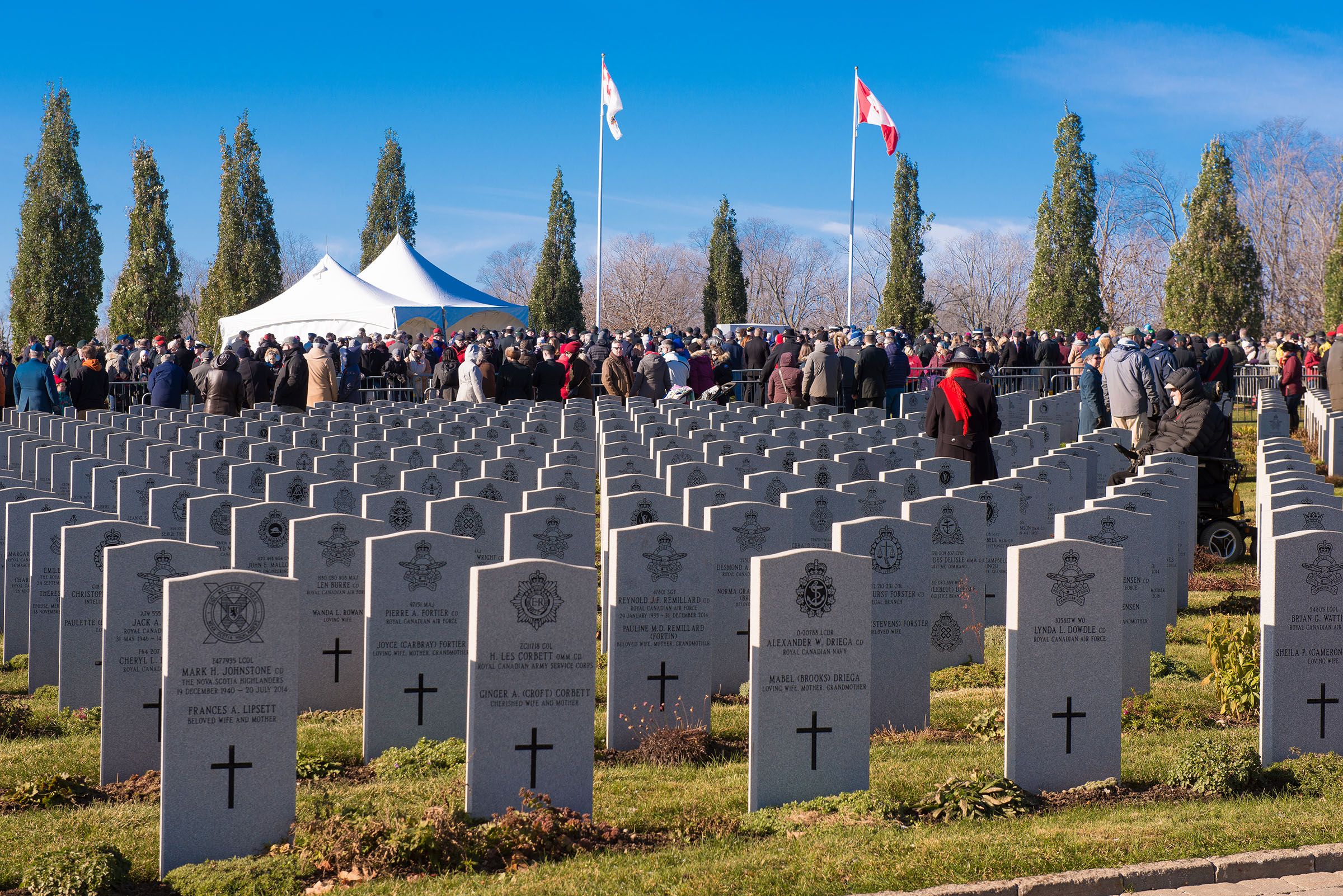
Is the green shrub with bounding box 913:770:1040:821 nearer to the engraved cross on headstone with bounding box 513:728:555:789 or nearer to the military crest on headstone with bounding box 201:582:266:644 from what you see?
the engraved cross on headstone with bounding box 513:728:555:789

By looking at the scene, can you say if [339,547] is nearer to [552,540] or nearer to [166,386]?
[552,540]

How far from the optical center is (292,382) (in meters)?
20.4

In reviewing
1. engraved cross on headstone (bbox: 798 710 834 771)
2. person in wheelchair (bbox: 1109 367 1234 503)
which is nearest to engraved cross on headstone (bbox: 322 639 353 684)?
engraved cross on headstone (bbox: 798 710 834 771)

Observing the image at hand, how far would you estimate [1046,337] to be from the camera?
31141 millimetres

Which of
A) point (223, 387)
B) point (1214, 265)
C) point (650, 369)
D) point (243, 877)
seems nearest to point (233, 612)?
point (243, 877)

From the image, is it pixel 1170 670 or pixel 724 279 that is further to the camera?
pixel 724 279

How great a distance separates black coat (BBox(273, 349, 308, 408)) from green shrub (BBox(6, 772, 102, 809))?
46.9 feet

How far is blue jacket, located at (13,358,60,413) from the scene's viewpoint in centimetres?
2028

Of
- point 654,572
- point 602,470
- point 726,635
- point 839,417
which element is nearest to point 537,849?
point 654,572

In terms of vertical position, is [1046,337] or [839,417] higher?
[1046,337]

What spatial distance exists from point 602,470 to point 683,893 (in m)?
8.06

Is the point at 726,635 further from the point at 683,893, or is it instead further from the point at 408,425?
the point at 408,425

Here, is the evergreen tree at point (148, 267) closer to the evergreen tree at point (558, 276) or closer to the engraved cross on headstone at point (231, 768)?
the evergreen tree at point (558, 276)

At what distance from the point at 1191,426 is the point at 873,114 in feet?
100
